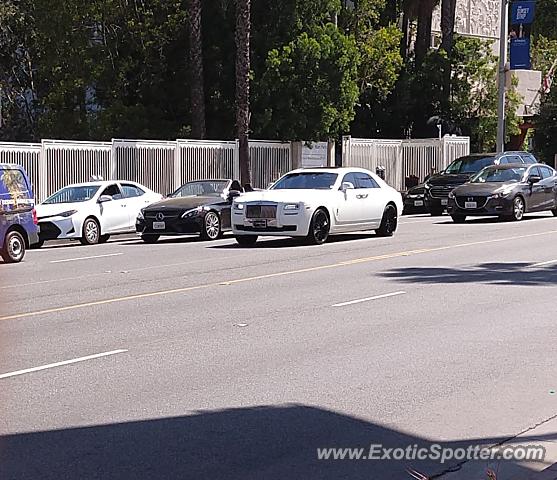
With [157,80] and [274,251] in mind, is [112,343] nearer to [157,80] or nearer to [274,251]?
[274,251]

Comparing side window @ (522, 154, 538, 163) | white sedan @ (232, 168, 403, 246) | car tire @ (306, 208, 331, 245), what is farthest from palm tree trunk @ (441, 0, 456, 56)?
car tire @ (306, 208, 331, 245)

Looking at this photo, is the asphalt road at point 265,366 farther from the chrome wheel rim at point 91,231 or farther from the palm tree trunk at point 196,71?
the palm tree trunk at point 196,71

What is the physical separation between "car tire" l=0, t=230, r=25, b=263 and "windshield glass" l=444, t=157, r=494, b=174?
59.8ft

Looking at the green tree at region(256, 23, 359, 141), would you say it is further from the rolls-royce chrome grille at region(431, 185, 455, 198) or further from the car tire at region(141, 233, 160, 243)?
the car tire at region(141, 233, 160, 243)

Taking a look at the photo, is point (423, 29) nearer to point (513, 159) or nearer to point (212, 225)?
point (513, 159)

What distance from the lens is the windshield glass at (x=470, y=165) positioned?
1350 inches

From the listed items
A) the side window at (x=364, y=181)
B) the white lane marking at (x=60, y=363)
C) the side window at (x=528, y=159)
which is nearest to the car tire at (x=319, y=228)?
the side window at (x=364, y=181)

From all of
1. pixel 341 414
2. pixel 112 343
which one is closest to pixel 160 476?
pixel 341 414

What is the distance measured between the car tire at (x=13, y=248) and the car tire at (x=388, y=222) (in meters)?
7.75

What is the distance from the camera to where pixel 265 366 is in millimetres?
9148

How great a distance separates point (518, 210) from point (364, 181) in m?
7.18

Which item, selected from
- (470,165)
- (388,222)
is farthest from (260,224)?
(470,165)

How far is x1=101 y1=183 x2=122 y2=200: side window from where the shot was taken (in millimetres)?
25375

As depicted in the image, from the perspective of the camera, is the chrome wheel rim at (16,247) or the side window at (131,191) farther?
the side window at (131,191)
